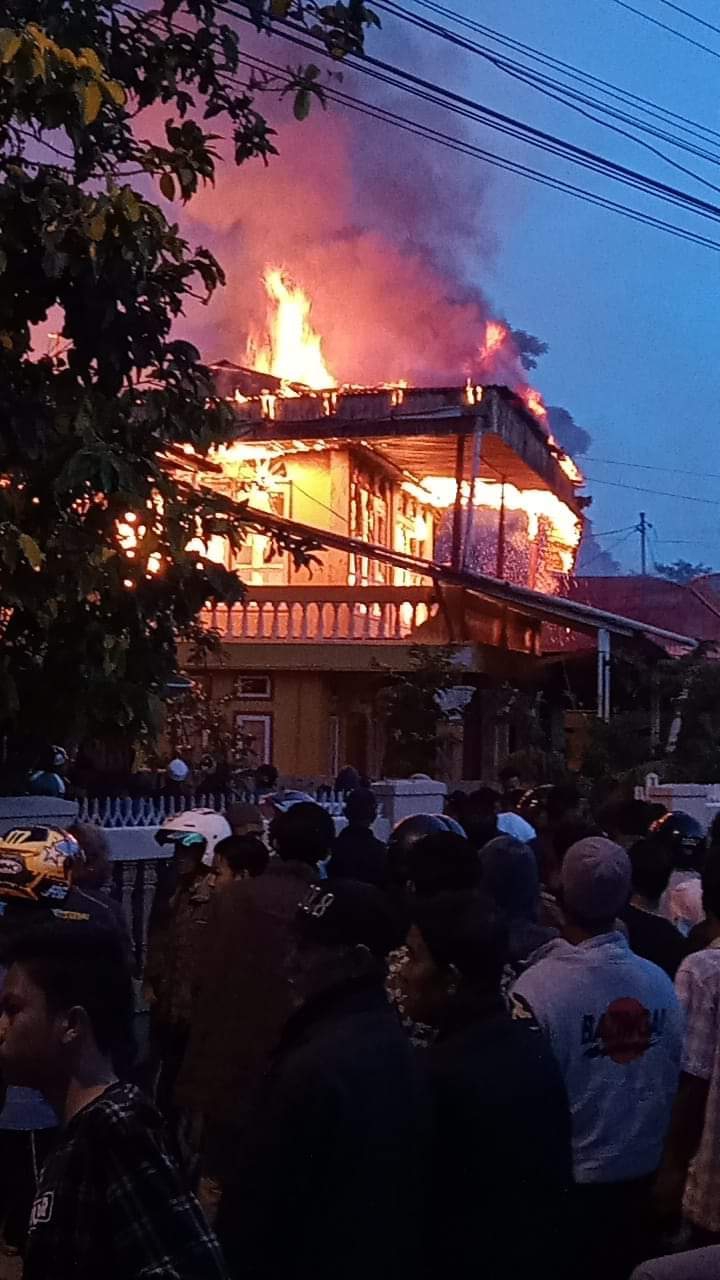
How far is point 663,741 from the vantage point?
841 inches

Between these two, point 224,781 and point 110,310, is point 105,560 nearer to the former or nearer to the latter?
point 110,310

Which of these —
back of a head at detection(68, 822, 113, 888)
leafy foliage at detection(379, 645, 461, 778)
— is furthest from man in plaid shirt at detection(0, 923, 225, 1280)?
leafy foliage at detection(379, 645, 461, 778)

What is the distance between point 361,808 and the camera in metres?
8.20

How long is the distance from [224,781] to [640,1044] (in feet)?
32.0

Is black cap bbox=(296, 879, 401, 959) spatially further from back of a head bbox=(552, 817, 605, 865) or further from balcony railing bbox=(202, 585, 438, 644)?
balcony railing bbox=(202, 585, 438, 644)

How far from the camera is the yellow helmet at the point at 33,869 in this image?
4539 mm

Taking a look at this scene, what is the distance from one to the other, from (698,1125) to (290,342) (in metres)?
25.7

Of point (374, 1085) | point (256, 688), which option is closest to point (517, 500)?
point (256, 688)

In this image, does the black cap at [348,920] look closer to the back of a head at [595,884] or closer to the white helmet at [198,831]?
the back of a head at [595,884]

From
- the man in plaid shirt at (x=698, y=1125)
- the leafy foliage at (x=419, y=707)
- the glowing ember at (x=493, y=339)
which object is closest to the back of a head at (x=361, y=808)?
the man in plaid shirt at (x=698, y=1125)

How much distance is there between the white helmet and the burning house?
13341 millimetres

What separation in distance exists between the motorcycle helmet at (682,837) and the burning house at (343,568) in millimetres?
12601

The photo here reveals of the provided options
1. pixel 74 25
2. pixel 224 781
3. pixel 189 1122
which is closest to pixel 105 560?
pixel 74 25

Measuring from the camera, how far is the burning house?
2131 cm
